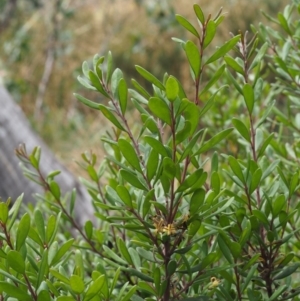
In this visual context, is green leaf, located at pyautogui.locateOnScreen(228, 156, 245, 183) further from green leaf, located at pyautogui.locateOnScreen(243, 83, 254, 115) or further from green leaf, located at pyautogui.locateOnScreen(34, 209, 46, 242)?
green leaf, located at pyautogui.locateOnScreen(34, 209, 46, 242)

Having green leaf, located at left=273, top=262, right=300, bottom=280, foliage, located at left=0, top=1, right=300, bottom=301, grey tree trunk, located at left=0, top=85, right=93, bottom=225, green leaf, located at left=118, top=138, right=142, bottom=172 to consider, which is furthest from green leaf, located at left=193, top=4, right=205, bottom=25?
grey tree trunk, located at left=0, top=85, right=93, bottom=225

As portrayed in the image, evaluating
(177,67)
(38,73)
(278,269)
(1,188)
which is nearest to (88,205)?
(1,188)

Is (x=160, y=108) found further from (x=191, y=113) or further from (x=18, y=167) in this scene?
(x=18, y=167)

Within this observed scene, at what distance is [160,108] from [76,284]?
13cm

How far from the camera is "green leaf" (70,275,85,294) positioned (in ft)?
1.04

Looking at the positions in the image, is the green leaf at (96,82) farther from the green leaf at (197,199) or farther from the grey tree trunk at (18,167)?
the grey tree trunk at (18,167)

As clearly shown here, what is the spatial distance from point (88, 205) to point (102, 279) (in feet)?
4.02

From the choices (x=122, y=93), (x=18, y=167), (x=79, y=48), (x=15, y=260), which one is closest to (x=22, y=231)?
(x=15, y=260)

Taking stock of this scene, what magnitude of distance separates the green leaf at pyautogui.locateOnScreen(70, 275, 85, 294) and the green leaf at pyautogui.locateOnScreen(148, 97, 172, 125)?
0.12 meters

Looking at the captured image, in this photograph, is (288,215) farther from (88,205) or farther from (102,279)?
(88,205)

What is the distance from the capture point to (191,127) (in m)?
0.37

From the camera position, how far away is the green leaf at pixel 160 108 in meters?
0.34

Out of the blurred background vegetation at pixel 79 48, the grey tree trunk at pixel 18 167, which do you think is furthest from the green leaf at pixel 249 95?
the blurred background vegetation at pixel 79 48

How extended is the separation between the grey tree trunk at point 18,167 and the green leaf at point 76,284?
1.15 meters
